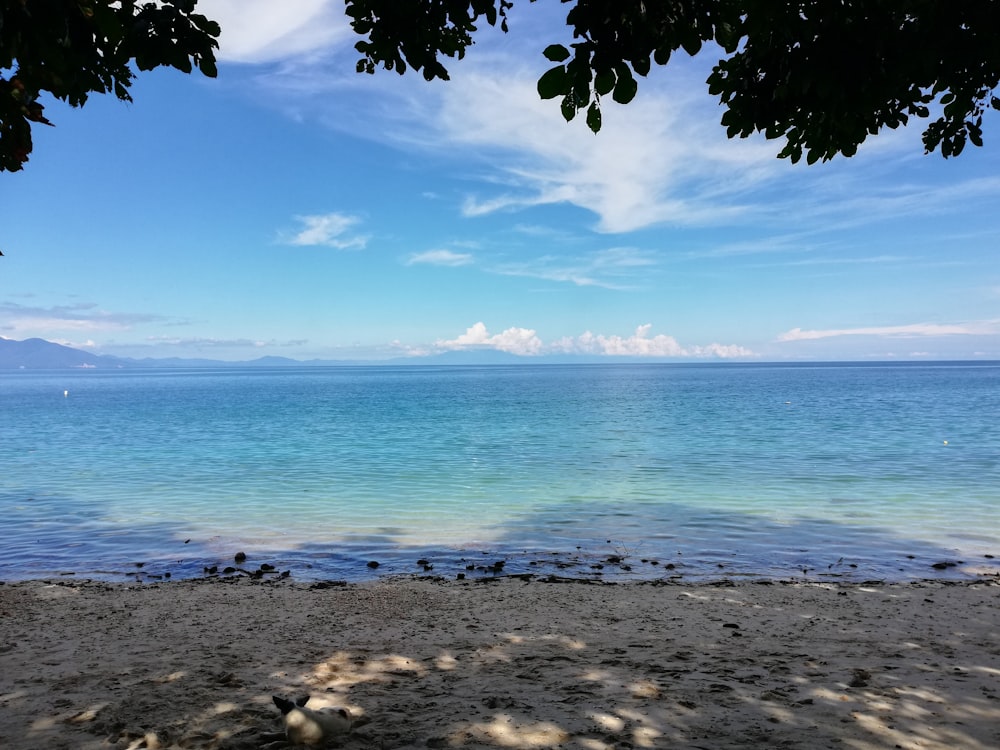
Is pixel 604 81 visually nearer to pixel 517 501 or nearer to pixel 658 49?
pixel 658 49

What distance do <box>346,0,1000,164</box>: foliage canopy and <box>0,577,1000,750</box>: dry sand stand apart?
500 centimetres

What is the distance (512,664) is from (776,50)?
21.7 ft

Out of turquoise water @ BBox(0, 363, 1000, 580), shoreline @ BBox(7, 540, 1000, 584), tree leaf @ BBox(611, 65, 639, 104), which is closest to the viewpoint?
tree leaf @ BBox(611, 65, 639, 104)

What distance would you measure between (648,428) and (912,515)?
26344mm

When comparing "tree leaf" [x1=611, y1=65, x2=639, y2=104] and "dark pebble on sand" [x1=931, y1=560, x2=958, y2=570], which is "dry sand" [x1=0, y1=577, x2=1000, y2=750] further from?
"tree leaf" [x1=611, y1=65, x2=639, y2=104]

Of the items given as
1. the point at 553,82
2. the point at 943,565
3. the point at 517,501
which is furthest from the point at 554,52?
the point at 517,501

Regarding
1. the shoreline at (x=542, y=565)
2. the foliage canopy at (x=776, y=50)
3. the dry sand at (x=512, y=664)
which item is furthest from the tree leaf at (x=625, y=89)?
the shoreline at (x=542, y=565)

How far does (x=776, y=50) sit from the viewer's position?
5.23 metres

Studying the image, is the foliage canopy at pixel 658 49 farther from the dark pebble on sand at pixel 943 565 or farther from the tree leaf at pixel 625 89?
the dark pebble on sand at pixel 943 565

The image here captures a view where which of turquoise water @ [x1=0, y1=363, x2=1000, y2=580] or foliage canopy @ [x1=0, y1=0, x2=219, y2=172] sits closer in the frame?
foliage canopy @ [x1=0, y1=0, x2=219, y2=172]

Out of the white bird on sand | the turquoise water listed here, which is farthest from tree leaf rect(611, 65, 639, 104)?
the turquoise water

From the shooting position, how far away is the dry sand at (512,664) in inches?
210

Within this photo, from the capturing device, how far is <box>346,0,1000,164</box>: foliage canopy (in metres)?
4.13

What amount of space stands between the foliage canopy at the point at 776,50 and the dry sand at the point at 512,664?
5.00 meters
